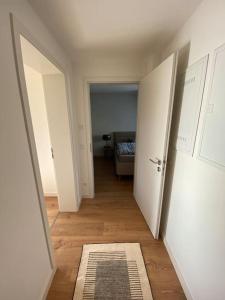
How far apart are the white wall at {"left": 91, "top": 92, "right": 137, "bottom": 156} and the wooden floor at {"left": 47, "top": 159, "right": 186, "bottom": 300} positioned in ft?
9.29

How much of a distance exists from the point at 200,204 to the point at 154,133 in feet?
2.90

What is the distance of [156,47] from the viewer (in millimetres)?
1824

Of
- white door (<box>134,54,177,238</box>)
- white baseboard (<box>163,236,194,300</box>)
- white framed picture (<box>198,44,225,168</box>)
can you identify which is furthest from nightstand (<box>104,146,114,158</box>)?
white framed picture (<box>198,44,225,168</box>)

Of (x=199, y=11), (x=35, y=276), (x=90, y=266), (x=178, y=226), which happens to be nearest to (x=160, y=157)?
(x=178, y=226)

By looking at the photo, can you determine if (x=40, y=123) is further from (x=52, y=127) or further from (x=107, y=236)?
(x=107, y=236)

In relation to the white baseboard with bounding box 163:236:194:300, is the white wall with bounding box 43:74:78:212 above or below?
above

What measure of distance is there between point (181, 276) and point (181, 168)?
0.98m

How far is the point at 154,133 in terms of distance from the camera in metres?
1.73

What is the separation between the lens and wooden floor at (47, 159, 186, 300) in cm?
133

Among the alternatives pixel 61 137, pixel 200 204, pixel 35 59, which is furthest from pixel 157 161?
pixel 35 59

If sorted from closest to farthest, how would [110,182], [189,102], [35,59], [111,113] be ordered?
[189,102] → [35,59] → [110,182] → [111,113]

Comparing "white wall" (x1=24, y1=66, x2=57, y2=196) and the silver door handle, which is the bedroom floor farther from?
the silver door handle

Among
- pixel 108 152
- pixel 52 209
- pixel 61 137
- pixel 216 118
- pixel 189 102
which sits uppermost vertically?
pixel 189 102

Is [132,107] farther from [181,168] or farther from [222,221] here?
[222,221]
